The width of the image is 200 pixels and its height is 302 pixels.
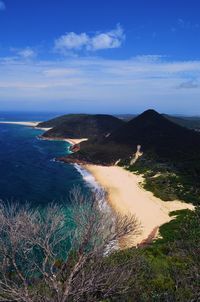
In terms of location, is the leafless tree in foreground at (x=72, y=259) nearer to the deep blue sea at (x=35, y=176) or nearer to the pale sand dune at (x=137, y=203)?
the pale sand dune at (x=137, y=203)

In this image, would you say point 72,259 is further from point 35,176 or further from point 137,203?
point 35,176

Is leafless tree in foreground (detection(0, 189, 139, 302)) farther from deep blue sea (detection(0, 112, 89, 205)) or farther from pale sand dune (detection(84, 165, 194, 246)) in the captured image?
deep blue sea (detection(0, 112, 89, 205))

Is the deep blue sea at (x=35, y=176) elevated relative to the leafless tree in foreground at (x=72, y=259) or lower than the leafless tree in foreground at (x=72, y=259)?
lower

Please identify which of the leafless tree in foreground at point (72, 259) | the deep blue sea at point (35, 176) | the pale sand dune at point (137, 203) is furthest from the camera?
the deep blue sea at point (35, 176)

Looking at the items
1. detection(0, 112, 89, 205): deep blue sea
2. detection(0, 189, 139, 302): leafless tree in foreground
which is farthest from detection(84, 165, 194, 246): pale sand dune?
detection(0, 189, 139, 302): leafless tree in foreground

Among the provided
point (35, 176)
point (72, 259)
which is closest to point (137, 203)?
point (35, 176)

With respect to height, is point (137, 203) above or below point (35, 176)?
above

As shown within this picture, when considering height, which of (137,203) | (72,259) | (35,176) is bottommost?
(35,176)

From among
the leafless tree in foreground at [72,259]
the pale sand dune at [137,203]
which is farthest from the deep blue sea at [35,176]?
the leafless tree in foreground at [72,259]

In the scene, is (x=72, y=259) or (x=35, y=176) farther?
(x=35, y=176)

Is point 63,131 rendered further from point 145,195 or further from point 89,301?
point 89,301
